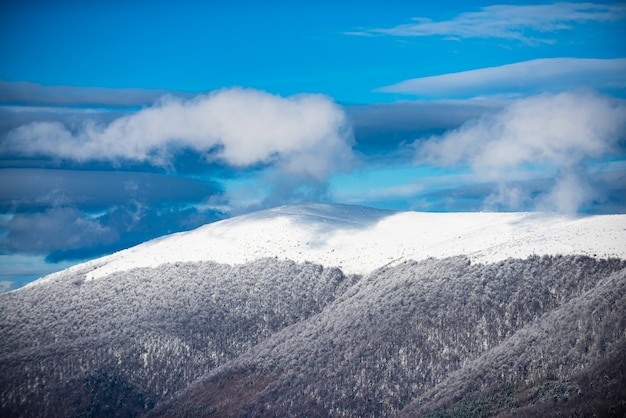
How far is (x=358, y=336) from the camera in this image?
153250mm

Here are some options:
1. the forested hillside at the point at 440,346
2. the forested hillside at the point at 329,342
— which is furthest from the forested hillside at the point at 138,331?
the forested hillside at the point at 440,346

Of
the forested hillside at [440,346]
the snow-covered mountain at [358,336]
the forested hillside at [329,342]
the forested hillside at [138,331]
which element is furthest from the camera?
the forested hillside at [138,331]

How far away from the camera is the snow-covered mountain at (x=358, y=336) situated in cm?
11975

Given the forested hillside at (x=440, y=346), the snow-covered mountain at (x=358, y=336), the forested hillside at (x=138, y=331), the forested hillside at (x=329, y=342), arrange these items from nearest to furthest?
the forested hillside at (x=440, y=346)
the forested hillside at (x=329, y=342)
the snow-covered mountain at (x=358, y=336)
the forested hillside at (x=138, y=331)

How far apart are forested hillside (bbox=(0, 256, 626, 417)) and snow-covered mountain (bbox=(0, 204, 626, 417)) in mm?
311

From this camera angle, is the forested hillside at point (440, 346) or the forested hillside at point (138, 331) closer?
the forested hillside at point (440, 346)

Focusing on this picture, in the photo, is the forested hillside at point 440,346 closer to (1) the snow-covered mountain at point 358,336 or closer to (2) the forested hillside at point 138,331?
(1) the snow-covered mountain at point 358,336

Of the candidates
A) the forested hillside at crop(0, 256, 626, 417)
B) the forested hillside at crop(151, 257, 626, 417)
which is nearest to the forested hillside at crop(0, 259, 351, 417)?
the forested hillside at crop(0, 256, 626, 417)

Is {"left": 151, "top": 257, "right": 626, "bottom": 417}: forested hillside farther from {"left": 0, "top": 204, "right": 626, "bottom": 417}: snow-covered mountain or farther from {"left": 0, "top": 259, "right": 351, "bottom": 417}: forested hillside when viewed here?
{"left": 0, "top": 259, "right": 351, "bottom": 417}: forested hillside

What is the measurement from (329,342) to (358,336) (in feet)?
20.3

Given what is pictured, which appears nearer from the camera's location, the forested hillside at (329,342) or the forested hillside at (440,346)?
the forested hillside at (440,346)

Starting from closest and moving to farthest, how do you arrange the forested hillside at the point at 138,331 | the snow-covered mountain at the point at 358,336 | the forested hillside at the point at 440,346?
the forested hillside at the point at 440,346
the snow-covered mountain at the point at 358,336
the forested hillside at the point at 138,331

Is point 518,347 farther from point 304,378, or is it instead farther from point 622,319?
point 304,378

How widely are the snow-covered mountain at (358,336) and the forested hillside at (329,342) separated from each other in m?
0.31
